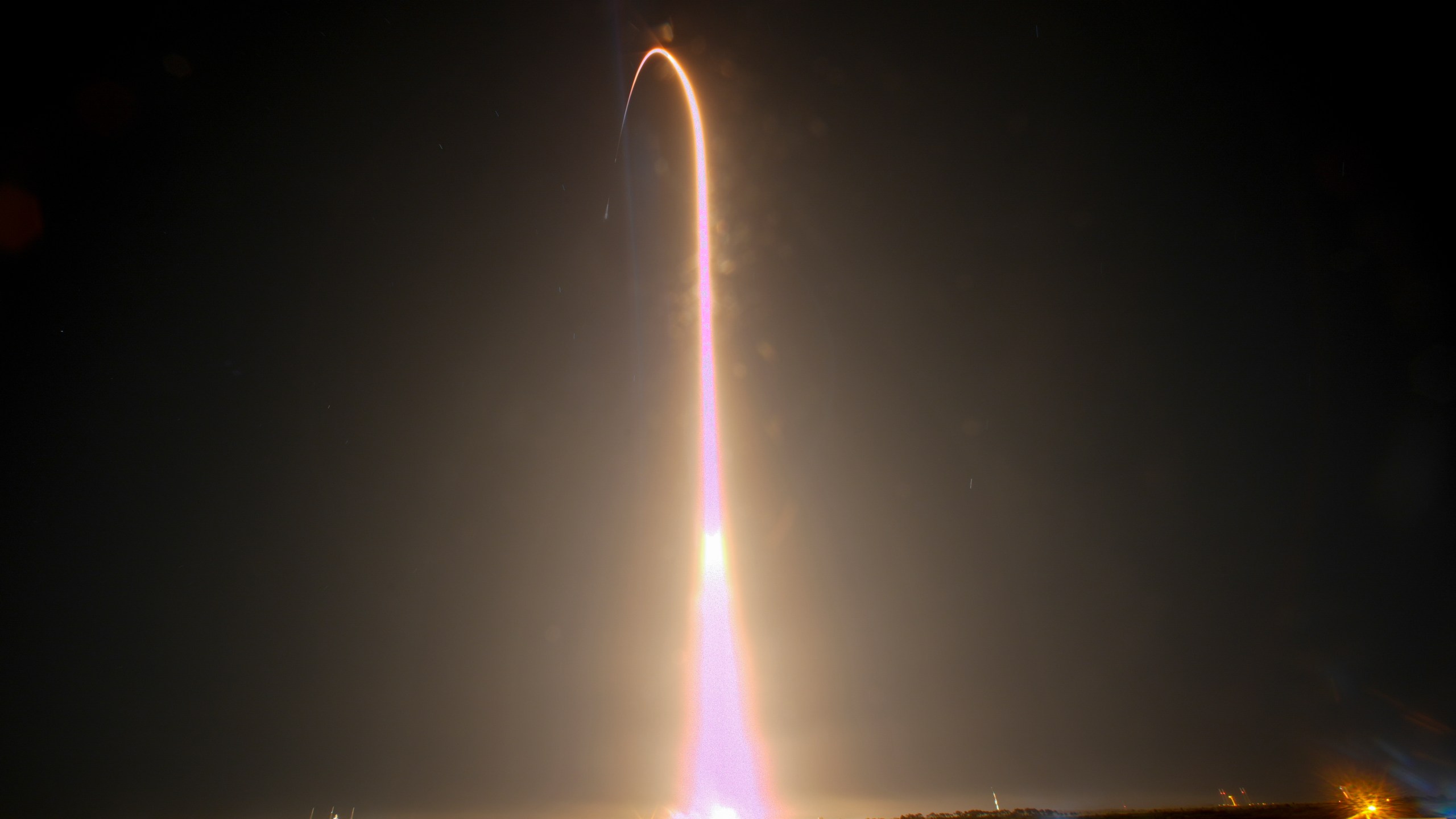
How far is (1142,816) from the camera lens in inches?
1410

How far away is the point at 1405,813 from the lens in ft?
105

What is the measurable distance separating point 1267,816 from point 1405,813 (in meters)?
4.88

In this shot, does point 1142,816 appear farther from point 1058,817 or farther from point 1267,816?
point 1058,817

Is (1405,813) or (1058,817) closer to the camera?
(1405,813)

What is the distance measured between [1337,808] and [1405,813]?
5.34 meters

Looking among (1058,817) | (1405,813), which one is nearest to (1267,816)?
(1405,813)

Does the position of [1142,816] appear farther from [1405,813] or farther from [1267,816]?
[1405,813]

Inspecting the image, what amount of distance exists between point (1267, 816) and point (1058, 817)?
14.5m

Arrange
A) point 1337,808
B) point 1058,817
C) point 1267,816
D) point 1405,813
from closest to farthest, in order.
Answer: point 1405,813 → point 1267,816 → point 1337,808 → point 1058,817

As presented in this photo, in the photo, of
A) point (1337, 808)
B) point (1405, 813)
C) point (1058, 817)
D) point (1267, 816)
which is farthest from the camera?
point (1058, 817)

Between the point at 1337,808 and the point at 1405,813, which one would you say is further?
the point at 1337,808

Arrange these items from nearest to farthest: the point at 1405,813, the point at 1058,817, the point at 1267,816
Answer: the point at 1405,813, the point at 1267,816, the point at 1058,817

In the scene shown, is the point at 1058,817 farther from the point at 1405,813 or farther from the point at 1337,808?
the point at 1405,813

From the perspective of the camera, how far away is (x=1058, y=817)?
47.0 m
